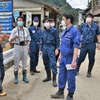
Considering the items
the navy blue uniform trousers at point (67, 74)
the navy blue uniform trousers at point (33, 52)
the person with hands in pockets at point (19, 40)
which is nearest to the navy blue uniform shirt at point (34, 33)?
the navy blue uniform trousers at point (33, 52)

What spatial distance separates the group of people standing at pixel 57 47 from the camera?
15.4 ft

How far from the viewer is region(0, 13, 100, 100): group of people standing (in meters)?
4.68

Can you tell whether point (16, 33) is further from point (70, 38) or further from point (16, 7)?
point (16, 7)

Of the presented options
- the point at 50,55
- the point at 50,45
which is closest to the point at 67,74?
the point at 50,55

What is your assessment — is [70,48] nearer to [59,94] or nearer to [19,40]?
[59,94]

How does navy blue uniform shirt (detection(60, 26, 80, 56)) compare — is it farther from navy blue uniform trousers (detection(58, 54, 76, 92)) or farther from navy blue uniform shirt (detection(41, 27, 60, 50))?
navy blue uniform shirt (detection(41, 27, 60, 50))

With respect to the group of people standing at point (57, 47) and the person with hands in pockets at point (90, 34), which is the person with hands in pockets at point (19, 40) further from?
the person with hands in pockets at point (90, 34)

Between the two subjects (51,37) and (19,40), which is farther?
(51,37)

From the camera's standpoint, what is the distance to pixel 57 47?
249 inches

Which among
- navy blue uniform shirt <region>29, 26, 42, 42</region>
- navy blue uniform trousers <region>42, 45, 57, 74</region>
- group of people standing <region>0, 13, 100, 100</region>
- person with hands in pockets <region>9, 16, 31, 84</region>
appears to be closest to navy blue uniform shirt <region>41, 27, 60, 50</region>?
group of people standing <region>0, 13, 100, 100</region>

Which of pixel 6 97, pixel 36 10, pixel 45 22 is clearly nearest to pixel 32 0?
pixel 36 10

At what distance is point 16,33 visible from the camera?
6.01 m

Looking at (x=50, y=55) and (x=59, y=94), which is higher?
(x=50, y=55)

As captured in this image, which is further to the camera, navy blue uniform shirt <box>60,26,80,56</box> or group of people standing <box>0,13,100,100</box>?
group of people standing <box>0,13,100,100</box>
